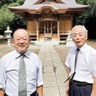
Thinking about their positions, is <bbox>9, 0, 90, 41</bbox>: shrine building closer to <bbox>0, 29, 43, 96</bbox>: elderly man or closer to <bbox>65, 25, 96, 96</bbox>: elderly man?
<bbox>65, 25, 96, 96</bbox>: elderly man

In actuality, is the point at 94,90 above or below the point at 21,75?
below

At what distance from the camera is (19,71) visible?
277 cm

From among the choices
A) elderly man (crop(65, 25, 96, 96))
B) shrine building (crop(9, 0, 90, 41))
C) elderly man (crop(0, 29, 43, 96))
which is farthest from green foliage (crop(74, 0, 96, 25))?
elderly man (crop(0, 29, 43, 96))

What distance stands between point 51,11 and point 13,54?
20787mm

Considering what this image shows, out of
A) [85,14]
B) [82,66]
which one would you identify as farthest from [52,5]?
[82,66]

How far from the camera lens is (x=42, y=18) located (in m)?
24.2

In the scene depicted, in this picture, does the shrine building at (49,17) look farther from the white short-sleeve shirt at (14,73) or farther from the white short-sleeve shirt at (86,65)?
the white short-sleeve shirt at (14,73)

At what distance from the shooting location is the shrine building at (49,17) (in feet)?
76.0

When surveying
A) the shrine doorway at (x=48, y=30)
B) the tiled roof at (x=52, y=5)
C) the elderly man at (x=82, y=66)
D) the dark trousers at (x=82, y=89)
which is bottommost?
the shrine doorway at (x=48, y=30)

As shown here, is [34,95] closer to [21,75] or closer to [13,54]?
[21,75]

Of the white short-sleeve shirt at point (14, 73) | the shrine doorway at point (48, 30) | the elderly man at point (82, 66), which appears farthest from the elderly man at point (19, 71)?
the shrine doorway at point (48, 30)

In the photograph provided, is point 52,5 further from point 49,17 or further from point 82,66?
point 82,66

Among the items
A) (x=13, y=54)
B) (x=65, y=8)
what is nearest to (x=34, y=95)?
(x=13, y=54)

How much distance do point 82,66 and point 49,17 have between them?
2119cm
